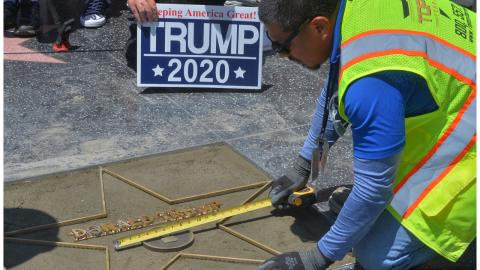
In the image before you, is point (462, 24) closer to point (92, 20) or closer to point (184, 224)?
point (184, 224)

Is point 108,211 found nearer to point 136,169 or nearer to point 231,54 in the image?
point 136,169

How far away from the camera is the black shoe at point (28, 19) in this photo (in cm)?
599

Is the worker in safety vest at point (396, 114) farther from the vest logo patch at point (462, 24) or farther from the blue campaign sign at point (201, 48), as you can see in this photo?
the blue campaign sign at point (201, 48)

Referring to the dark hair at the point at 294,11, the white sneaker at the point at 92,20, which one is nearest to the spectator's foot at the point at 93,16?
the white sneaker at the point at 92,20

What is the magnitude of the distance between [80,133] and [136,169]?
A: 24.8 inches

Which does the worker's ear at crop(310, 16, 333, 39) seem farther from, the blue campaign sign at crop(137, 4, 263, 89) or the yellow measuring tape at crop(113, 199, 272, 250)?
the blue campaign sign at crop(137, 4, 263, 89)

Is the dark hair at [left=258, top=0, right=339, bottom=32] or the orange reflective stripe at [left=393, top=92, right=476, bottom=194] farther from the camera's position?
the orange reflective stripe at [left=393, top=92, right=476, bottom=194]

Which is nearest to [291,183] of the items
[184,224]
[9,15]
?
[184,224]

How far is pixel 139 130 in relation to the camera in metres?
4.44

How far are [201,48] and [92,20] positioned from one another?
1.60 m

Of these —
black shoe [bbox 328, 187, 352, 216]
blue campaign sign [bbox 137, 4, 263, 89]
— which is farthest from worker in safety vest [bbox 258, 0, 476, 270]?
blue campaign sign [bbox 137, 4, 263, 89]

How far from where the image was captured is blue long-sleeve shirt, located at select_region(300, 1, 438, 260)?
7.18ft

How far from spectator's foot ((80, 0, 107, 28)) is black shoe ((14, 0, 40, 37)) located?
384 millimetres

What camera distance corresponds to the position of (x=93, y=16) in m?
6.25
